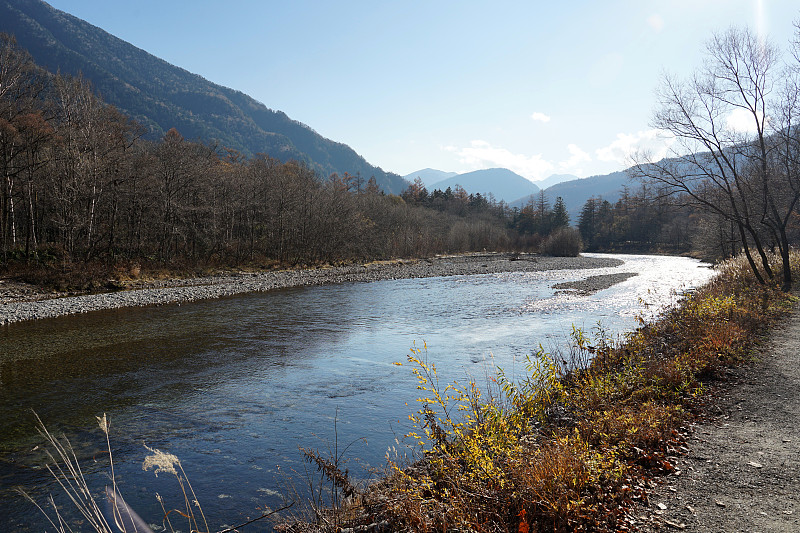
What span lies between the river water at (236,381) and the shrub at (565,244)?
58286 millimetres

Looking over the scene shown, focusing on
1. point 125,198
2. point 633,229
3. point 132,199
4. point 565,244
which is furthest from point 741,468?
point 633,229

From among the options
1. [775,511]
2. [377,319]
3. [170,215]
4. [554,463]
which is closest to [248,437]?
[554,463]

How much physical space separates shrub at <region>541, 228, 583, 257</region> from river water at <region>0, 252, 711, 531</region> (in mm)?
58286

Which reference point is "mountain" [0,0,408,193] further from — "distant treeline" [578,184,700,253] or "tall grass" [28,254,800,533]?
"tall grass" [28,254,800,533]

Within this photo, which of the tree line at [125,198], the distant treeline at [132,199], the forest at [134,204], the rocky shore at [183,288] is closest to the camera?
the rocky shore at [183,288]

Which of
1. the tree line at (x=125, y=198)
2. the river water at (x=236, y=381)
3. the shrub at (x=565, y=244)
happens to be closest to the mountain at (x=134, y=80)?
the tree line at (x=125, y=198)

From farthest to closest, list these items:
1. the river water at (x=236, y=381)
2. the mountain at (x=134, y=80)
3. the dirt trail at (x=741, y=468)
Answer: the mountain at (x=134, y=80), the river water at (x=236, y=381), the dirt trail at (x=741, y=468)

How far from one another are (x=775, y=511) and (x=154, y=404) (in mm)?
11097

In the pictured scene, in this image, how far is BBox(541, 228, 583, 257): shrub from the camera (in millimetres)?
79438

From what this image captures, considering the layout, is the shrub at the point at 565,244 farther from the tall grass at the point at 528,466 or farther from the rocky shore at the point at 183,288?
the tall grass at the point at 528,466

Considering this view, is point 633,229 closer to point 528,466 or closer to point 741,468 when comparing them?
point 741,468

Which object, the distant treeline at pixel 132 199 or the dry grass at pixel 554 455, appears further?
the distant treeline at pixel 132 199

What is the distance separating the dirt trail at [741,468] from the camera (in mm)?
4191

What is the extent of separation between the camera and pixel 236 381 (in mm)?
11492
